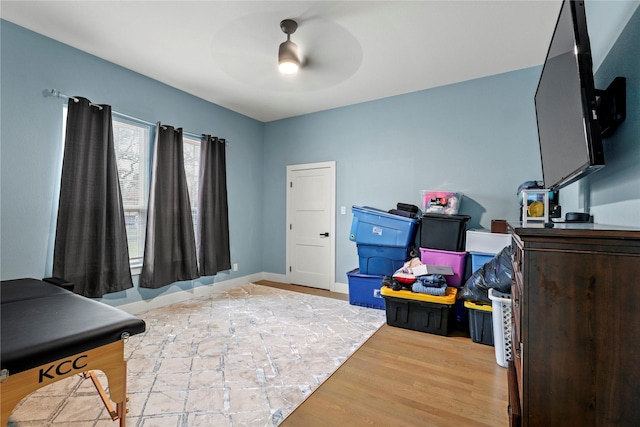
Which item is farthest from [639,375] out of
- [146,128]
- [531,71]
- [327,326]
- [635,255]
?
[146,128]

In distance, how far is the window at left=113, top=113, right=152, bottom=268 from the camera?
321 cm

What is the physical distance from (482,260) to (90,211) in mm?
3803

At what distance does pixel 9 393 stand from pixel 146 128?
2.98 metres

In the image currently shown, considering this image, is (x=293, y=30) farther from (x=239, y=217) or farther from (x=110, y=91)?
(x=239, y=217)

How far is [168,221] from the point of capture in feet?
11.4

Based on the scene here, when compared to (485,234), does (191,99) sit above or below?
above

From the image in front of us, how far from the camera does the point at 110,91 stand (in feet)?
10.0

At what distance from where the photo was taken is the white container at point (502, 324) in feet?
7.03

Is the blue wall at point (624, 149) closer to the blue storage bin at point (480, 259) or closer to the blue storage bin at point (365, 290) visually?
the blue storage bin at point (480, 259)

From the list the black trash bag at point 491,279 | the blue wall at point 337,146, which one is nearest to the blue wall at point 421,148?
the blue wall at point 337,146

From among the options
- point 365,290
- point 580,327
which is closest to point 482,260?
point 365,290

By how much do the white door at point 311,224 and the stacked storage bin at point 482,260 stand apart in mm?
1989

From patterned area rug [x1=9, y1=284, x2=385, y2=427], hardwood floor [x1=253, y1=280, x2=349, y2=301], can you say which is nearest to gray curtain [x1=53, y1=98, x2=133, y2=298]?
patterned area rug [x1=9, y1=284, x2=385, y2=427]

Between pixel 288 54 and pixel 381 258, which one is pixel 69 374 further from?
pixel 381 258
